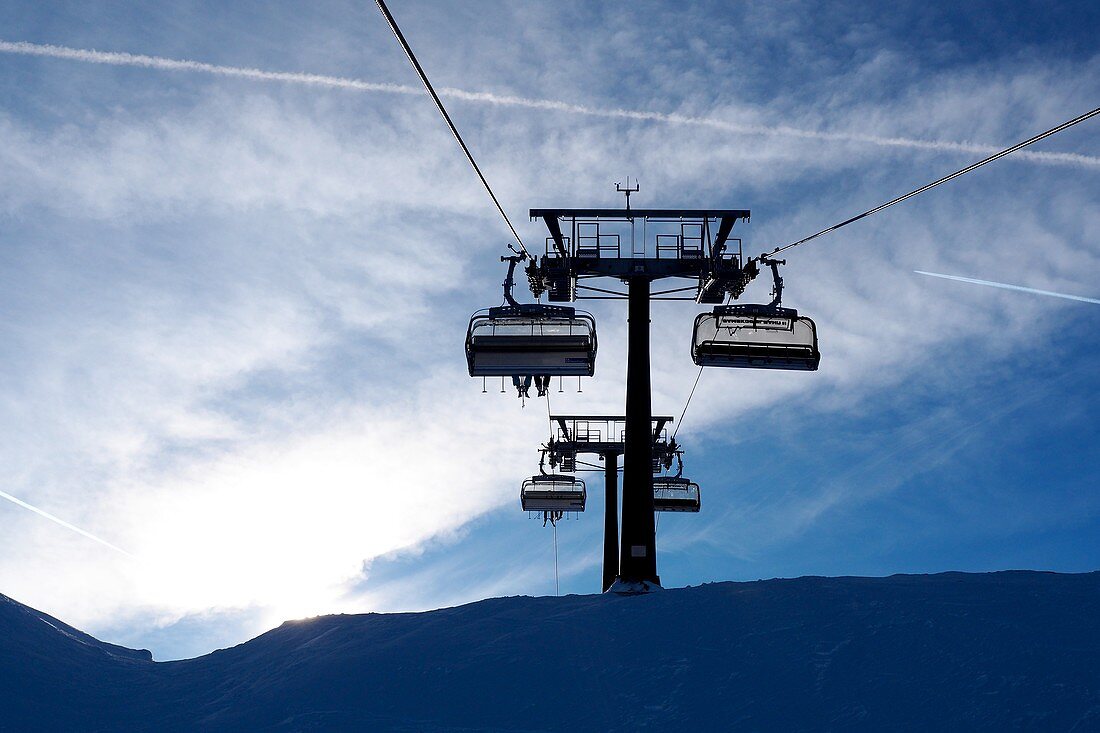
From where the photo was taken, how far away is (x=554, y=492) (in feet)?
97.4

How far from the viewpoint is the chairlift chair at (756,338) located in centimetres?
1491

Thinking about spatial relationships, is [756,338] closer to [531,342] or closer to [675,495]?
[531,342]

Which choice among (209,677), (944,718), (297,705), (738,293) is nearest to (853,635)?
(944,718)

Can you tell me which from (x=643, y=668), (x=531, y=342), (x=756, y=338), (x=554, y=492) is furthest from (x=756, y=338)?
(x=554, y=492)

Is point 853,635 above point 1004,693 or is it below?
above

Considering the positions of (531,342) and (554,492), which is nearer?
(531,342)

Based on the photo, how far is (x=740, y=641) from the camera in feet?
24.3

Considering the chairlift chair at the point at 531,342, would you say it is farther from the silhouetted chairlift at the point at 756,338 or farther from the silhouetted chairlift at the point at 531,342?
the silhouetted chairlift at the point at 756,338

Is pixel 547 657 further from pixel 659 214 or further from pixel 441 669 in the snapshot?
pixel 659 214

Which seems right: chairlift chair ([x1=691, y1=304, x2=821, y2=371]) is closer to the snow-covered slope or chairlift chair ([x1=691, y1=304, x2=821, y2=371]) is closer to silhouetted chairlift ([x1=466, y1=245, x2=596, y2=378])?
silhouetted chairlift ([x1=466, y1=245, x2=596, y2=378])

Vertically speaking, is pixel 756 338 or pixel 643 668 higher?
pixel 756 338

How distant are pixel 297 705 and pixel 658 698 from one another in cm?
278

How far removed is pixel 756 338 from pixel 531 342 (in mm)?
3916

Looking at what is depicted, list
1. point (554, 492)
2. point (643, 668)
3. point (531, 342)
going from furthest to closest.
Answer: point (554, 492), point (531, 342), point (643, 668)
